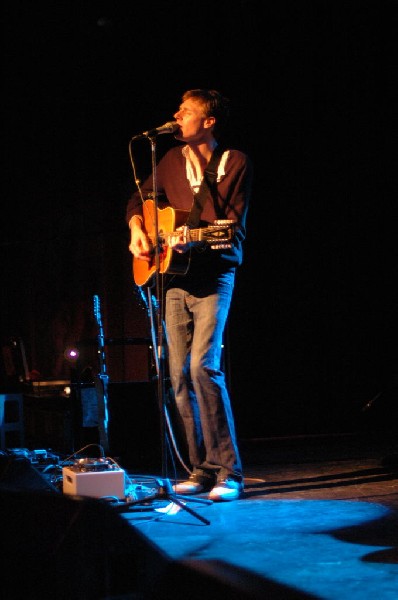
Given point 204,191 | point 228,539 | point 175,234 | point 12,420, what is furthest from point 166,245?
point 12,420

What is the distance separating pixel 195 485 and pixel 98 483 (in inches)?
22.6

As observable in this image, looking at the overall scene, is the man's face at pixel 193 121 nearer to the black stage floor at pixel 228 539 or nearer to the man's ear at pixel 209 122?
the man's ear at pixel 209 122

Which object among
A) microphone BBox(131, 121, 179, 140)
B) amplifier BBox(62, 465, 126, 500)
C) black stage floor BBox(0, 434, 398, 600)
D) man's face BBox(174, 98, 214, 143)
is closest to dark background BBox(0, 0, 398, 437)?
black stage floor BBox(0, 434, 398, 600)

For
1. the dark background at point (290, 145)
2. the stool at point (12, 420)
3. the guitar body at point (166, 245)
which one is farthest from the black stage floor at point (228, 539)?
the stool at point (12, 420)

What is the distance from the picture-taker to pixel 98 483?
3.47 m

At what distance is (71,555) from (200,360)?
7.46ft

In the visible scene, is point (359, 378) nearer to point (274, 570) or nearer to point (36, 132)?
point (274, 570)

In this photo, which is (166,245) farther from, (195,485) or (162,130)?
(195,485)

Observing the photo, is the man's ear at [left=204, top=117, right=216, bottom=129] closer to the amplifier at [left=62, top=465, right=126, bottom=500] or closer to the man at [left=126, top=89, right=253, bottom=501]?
the man at [left=126, top=89, right=253, bottom=501]

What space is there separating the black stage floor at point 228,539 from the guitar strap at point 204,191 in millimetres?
1434

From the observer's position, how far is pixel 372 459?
5.01 m

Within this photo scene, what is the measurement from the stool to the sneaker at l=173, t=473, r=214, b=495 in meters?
2.88

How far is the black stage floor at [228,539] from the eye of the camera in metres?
1.39

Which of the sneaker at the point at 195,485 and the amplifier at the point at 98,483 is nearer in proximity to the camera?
the amplifier at the point at 98,483
